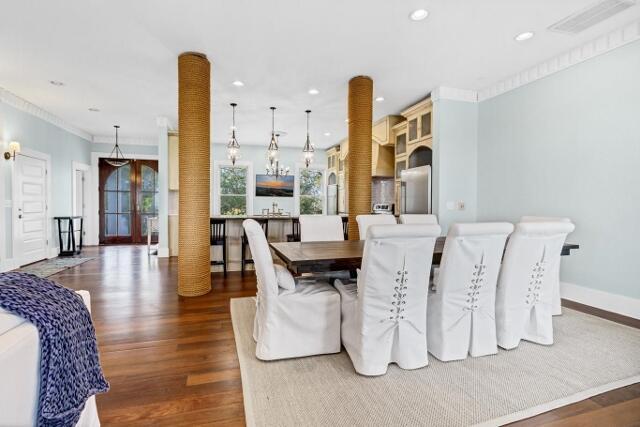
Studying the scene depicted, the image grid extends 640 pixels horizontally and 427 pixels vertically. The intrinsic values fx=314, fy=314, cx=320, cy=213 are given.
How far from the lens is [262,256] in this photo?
2098 mm

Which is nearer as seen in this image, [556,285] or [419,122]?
[556,285]

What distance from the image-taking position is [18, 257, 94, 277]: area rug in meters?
4.70

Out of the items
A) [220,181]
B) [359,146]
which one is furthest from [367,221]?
[220,181]

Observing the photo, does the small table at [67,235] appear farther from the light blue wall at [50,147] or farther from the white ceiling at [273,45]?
the white ceiling at [273,45]

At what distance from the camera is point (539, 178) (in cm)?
382

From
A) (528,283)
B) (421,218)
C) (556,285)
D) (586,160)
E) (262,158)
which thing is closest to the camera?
(528,283)

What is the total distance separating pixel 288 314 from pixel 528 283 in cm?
174

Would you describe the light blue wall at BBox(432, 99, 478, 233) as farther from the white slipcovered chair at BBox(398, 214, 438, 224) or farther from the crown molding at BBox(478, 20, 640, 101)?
the white slipcovered chair at BBox(398, 214, 438, 224)

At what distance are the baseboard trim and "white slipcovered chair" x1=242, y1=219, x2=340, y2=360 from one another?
9.58ft

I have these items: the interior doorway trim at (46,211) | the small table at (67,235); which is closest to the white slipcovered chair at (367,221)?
the interior doorway trim at (46,211)

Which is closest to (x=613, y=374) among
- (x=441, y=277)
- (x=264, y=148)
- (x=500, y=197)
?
(x=441, y=277)

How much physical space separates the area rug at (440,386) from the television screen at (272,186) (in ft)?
22.0

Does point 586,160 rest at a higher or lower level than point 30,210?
higher

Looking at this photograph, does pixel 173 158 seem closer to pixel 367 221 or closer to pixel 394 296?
pixel 367 221
